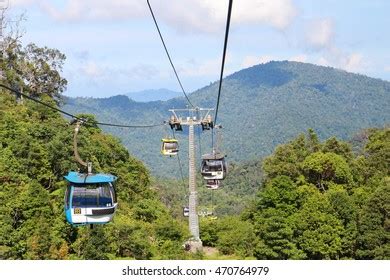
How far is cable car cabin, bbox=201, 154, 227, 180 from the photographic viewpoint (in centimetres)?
2689

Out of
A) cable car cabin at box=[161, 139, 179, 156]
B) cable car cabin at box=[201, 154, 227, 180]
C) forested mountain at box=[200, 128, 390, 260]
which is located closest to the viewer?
cable car cabin at box=[201, 154, 227, 180]

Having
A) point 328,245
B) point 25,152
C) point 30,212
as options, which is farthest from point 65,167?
point 328,245

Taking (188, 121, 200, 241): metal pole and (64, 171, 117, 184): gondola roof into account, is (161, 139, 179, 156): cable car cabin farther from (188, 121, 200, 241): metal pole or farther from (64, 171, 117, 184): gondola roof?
(64, 171, 117, 184): gondola roof

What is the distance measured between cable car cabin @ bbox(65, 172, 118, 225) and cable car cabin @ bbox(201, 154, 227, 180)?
44.8 feet

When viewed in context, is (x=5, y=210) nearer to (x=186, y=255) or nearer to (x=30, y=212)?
(x=30, y=212)

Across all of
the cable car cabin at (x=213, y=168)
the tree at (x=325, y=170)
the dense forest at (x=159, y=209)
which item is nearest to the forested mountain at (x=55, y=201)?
the dense forest at (x=159, y=209)

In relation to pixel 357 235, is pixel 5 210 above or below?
above

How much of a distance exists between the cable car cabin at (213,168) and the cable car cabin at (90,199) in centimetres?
1366

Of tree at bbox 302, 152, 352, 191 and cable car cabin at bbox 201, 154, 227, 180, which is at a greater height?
cable car cabin at bbox 201, 154, 227, 180

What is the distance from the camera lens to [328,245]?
1099 inches

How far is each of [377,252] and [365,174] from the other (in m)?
10.3

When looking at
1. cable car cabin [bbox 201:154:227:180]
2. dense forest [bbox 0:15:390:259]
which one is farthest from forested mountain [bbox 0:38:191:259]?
cable car cabin [bbox 201:154:227:180]

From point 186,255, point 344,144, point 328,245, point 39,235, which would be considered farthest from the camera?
point 344,144

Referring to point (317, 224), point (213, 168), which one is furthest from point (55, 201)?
point (317, 224)
